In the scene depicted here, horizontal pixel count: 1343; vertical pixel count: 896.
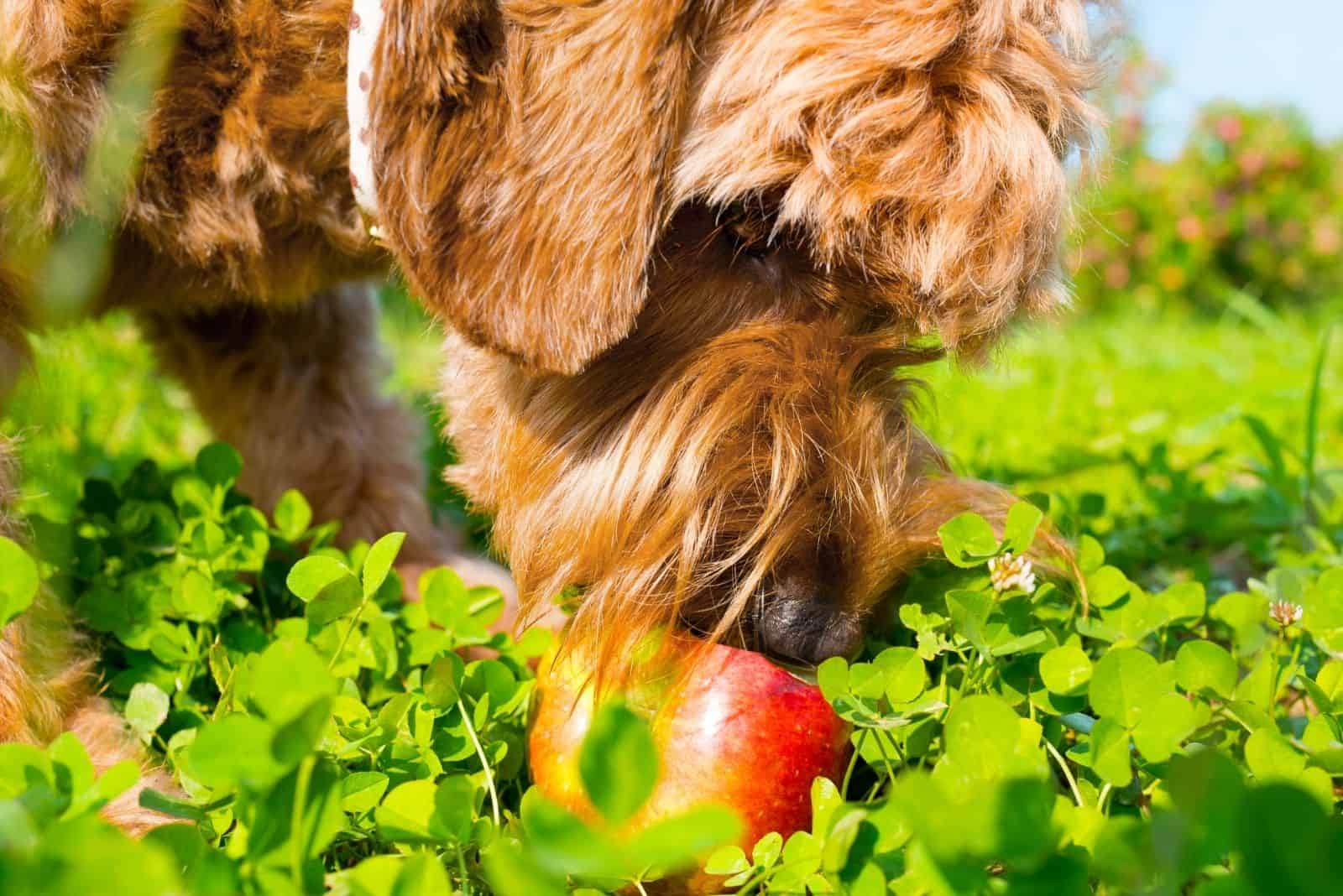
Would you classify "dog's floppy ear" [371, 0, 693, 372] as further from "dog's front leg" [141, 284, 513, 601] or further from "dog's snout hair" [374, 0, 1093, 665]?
"dog's front leg" [141, 284, 513, 601]

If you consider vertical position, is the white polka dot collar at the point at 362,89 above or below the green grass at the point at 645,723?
above

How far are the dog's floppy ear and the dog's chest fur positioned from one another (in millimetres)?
446

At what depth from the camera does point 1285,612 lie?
178cm

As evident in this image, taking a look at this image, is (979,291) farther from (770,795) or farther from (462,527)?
(462,527)

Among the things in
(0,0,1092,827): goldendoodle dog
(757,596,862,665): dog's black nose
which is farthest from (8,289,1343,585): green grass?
(757,596,862,665): dog's black nose

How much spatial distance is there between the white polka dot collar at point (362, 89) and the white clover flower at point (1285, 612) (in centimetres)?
147

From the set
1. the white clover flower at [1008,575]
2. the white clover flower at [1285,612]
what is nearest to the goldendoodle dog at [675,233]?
the white clover flower at [1008,575]

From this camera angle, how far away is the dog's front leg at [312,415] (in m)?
→ 2.90

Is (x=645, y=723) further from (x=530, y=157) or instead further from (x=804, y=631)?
(x=530, y=157)

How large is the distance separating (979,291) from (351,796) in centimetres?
106

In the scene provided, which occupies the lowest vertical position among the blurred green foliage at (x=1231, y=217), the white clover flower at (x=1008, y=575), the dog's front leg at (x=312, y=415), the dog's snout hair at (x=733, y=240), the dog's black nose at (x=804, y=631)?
the blurred green foliage at (x=1231, y=217)

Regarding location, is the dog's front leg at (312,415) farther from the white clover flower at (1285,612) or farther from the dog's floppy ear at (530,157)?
A: the white clover flower at (1285,612)

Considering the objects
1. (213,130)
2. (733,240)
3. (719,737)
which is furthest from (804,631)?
(213,130)

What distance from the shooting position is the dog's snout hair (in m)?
1.63
